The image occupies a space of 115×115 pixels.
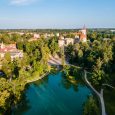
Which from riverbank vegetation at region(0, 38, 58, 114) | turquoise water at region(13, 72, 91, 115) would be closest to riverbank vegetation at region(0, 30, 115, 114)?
riverbank vegetation at region(0, 38, 58, 114)

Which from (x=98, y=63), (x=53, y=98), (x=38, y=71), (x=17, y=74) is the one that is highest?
(x=98, y=63)

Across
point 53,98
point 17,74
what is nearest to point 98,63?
point 53,98

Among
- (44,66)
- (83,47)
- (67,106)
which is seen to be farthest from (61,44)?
(67,106)

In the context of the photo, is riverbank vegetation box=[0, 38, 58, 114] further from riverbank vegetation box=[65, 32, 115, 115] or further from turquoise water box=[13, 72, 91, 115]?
riverbank vegetation box=[65, 32, 115, 115]

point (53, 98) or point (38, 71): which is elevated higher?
point (38, 71)

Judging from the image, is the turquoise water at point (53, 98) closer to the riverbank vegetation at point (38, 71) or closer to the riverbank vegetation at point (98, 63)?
the riverbank vegetation at point (38, 71)

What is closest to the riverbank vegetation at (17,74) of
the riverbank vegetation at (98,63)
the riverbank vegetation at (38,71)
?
the riverbank vegetation at (38,71)

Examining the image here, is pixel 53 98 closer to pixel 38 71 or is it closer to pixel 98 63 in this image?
pixel 38 71

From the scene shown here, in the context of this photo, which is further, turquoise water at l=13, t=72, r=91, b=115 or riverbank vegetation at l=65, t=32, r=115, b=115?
riverbank vegetation at l=65, t=32, r=115, b=115
